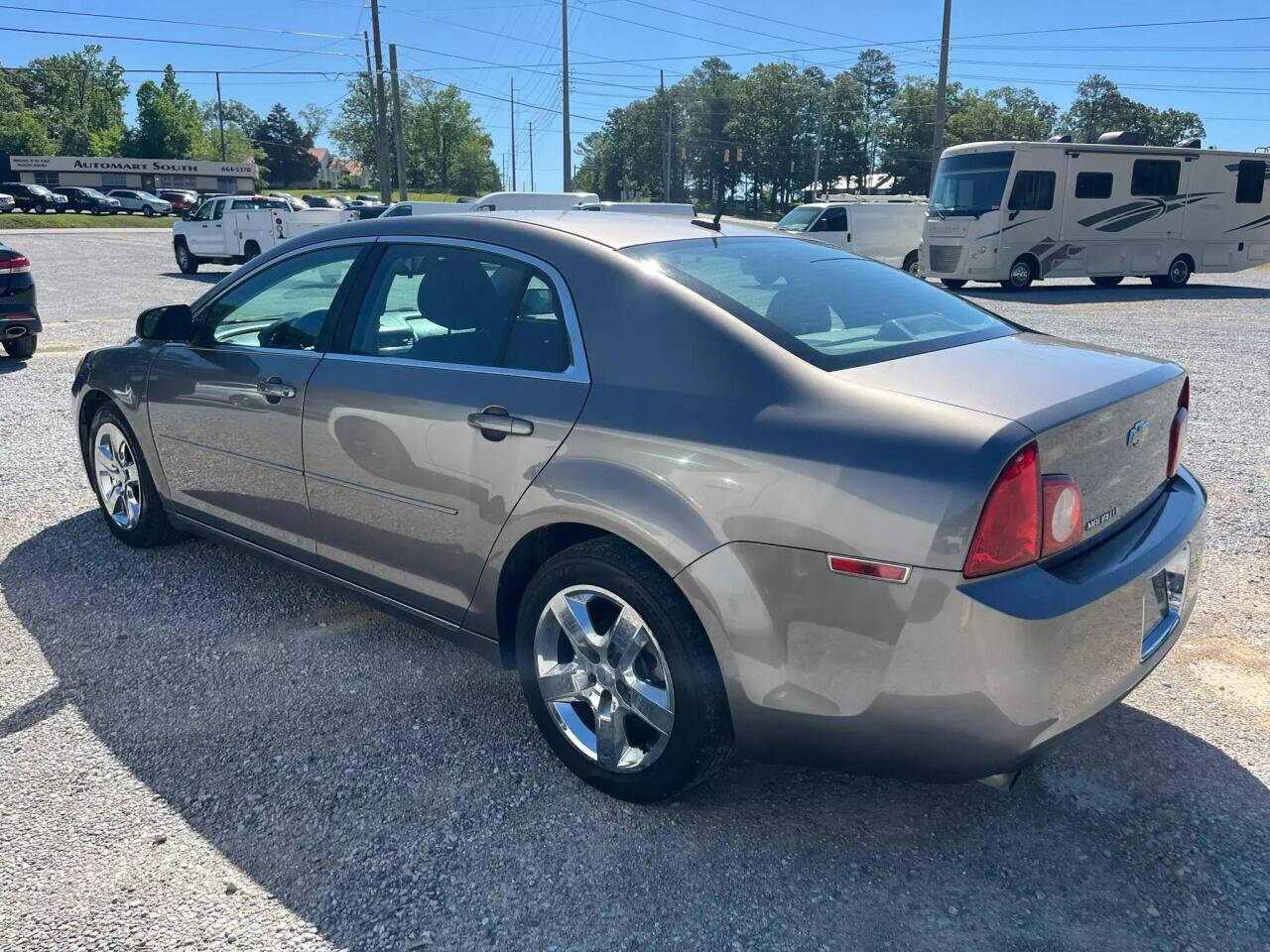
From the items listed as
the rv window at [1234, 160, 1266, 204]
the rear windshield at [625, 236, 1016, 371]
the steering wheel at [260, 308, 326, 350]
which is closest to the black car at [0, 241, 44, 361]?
the steering wheel at [260, 308, 326, 350]

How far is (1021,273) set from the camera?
20875 millimetres

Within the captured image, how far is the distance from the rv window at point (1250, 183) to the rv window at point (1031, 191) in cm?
522

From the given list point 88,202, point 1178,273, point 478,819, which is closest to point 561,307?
point 478,819

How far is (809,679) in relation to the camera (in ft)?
7.79

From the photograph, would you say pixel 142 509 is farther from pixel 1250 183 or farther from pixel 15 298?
pixel 1250 183

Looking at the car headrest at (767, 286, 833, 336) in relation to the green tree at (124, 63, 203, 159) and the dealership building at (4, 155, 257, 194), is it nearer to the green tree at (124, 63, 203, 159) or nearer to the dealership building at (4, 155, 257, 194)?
the dealership building at (4, 155, 257, 194)

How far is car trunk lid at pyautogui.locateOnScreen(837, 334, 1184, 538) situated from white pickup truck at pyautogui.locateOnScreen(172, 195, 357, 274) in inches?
802

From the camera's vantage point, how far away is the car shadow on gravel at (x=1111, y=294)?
1989 centimetres

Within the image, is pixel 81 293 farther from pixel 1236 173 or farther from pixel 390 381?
pixel 1236 173

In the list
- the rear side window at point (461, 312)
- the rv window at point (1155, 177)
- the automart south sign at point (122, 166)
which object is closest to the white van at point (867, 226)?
the rv window at point (1155, 177)

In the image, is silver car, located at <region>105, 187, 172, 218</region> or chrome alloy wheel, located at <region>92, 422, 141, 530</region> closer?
chrome alloy wheel, located at <region>92, 422, 141, 530</region>

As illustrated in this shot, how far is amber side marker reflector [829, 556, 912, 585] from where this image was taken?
220cm

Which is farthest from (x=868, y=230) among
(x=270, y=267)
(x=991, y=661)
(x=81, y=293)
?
(x=991, y=661)

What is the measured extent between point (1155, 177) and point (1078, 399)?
73.5 feet
